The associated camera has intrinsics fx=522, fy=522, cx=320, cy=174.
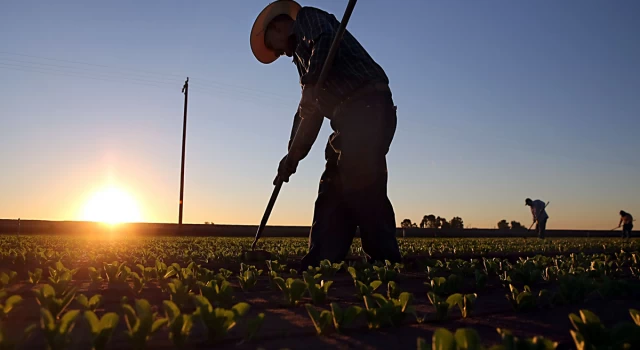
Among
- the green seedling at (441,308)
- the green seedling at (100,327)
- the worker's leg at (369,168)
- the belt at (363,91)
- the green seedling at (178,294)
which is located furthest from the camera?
the belt at (363,91)

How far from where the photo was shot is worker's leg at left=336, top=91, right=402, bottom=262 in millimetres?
4285

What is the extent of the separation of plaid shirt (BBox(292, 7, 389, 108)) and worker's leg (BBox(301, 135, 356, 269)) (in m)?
0.60

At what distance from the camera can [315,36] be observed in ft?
14.4

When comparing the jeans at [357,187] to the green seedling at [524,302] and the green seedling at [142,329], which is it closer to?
the green seedling at [524,302]

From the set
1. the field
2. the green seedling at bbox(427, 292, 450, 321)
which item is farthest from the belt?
the green seedling at bbox(427, 292, 450, 321)

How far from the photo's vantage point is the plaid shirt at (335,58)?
4.32 meters

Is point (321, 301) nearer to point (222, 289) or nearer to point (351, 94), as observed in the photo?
point (222, 289)

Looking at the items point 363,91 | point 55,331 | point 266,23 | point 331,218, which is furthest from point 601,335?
point 266,23

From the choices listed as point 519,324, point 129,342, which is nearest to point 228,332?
point 129,342

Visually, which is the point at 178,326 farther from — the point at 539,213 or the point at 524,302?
Answer: the point at 539,213

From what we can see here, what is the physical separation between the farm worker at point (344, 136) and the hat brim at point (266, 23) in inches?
0.5

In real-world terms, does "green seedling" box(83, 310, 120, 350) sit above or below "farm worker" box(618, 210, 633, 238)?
below

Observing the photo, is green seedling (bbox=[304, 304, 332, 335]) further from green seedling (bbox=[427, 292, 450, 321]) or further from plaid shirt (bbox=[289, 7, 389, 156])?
plaid shirt (bbox=[289, 7, 389, 156])

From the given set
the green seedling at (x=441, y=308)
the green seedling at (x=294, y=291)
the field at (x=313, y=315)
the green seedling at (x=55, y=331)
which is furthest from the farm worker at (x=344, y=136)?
the green seedling at (x=55, y=331)
